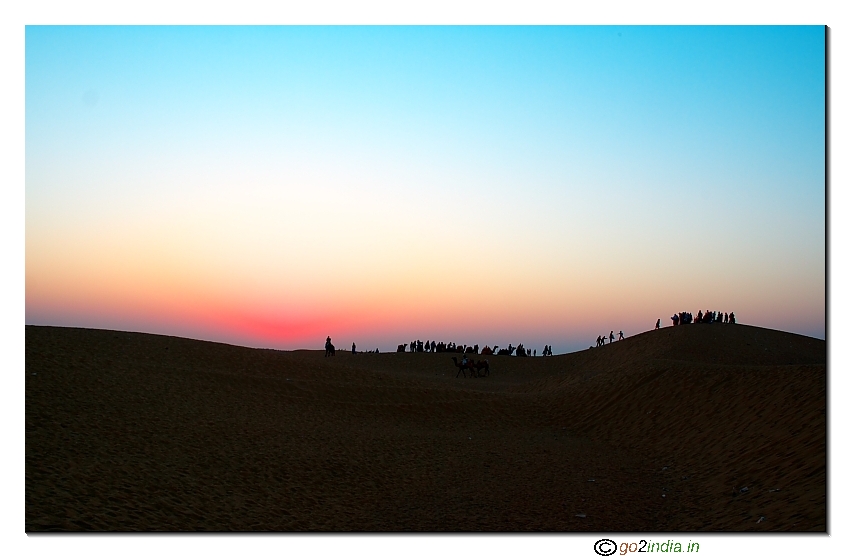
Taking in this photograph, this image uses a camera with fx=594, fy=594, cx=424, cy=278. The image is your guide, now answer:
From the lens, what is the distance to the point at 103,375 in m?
23.4

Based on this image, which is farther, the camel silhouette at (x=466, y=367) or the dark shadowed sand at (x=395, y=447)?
the camel silhouette at (x=466, y=367)

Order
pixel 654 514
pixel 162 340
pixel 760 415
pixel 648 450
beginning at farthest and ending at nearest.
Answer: pixel 162 340 < pixel 648 450 < pixel 760 415 < pixel 654 514

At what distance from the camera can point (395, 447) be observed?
794 inches

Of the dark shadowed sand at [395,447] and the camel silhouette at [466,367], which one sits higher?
the dark shadowed sand at [395,447]

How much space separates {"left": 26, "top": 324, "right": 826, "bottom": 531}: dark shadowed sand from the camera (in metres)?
12.3

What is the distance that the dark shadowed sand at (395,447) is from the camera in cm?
1230

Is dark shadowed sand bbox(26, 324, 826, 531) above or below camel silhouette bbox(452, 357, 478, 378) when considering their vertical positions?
above

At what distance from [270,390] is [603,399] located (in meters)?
15.7

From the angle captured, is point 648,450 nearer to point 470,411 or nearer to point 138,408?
point 470,411

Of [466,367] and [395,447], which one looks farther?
[466,367]

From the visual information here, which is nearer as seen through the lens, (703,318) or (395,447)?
(395,447)

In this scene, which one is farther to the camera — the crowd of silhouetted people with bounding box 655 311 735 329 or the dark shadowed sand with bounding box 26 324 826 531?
the crowd of silhouetted people with bounding box 655 311 735 329

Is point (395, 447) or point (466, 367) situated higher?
point (395, 447)

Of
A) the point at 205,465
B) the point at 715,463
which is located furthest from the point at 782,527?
the point at 205,465
